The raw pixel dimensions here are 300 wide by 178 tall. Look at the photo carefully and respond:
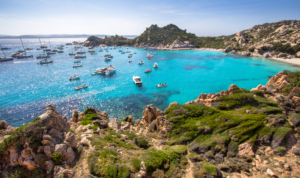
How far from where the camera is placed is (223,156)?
14.0 meters

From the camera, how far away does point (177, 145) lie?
15555 mm

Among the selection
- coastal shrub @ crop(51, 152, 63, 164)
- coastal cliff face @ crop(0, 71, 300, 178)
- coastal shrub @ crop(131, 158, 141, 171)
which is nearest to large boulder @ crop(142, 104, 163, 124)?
coastal cliff face @ crop(0, 71, 300, 178)

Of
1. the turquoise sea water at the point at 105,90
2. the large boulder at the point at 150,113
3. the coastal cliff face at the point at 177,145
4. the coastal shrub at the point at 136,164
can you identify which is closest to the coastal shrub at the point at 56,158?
the coastal cliff face at the point at 177,145

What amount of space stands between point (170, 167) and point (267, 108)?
18604 millimetres

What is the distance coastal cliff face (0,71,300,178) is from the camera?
10.6m

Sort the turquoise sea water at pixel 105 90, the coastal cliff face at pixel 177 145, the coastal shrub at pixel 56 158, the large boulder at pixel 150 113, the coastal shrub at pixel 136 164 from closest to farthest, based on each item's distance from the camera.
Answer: the coastal cliff face at pixel 177 145 < the coastal shrub at pixel 56 158 < the coastal shrub at pixel 136 164 < the large boulder at pixel 150 113 < the turquoise sea water at pixel 105 90

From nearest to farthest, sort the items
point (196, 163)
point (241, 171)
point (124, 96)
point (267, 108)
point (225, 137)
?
point (241, 171) → point (196, 163) → point (225, 137) → point (267, 108) → point (124, 96)

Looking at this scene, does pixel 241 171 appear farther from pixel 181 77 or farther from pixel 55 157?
pixel 181 77

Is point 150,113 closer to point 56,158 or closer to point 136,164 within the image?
point 136,164

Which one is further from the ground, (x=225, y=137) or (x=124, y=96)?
(x=225, y=137)

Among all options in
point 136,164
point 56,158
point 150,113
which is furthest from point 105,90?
point 136,164

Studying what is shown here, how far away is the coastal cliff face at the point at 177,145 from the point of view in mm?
10617

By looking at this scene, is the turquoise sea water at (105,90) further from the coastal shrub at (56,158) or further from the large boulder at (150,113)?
the coastal shrub at (56,158)

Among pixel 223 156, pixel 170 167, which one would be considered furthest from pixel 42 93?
pixel 223 156
